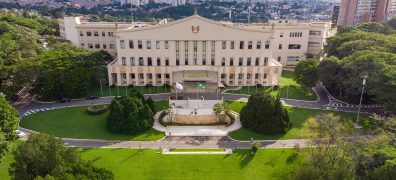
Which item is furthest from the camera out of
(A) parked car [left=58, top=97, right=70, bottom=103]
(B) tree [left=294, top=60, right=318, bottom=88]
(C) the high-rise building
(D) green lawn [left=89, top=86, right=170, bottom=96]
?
(C) the high-rise building

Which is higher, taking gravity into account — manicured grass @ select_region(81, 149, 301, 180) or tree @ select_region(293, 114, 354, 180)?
tree @ select_region(293, 114, 354, 180)

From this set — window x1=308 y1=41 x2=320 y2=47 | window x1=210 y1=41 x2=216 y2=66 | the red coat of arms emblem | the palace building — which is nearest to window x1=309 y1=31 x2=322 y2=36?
window x1=308 y1=41 x2=320 y2=47

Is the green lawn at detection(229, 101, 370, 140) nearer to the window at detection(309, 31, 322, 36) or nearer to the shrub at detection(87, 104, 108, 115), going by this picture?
the shrub at detection(87, 104, 108, 115)

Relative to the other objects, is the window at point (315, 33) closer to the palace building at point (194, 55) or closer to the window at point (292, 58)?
the window at point (292, 58)

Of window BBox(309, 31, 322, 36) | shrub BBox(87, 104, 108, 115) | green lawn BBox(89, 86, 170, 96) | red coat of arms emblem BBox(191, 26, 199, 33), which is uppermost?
red coat of arms emblem BBox(191, 26, 199, 33)

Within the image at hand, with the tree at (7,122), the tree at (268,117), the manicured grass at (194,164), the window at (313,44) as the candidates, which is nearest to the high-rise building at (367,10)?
the window at (313,44)

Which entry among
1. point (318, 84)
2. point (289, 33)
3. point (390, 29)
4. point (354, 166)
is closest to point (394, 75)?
point (318, 84)
